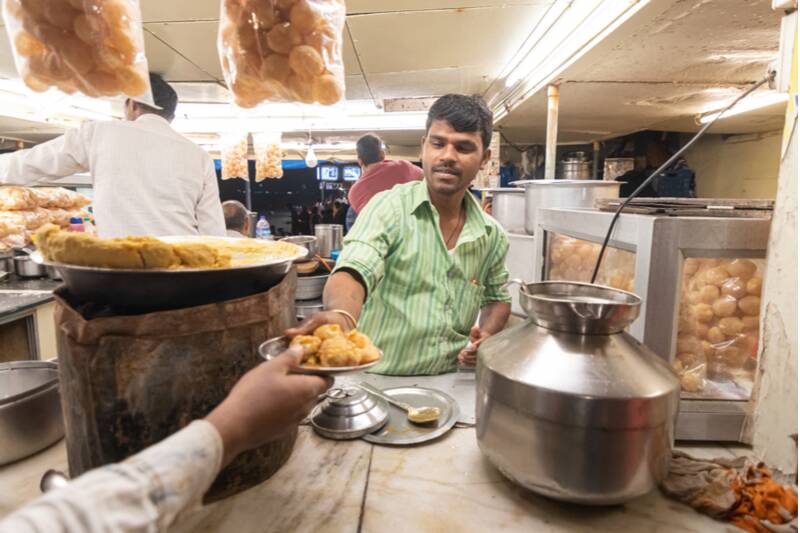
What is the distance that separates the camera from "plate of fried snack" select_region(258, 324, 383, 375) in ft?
2.78

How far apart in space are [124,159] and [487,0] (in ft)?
8.06

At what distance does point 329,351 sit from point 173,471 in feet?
1.15

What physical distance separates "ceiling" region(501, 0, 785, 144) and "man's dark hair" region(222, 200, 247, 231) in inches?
127

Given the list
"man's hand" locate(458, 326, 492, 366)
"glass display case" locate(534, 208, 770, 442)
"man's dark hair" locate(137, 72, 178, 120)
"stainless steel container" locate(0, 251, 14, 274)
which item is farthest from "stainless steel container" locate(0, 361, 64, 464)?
"stainless steel container" locate(0, 251, 14, 274)

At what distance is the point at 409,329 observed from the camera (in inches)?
68.8

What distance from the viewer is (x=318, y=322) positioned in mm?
1132

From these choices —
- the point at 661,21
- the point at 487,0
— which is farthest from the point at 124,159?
the point at 661,21

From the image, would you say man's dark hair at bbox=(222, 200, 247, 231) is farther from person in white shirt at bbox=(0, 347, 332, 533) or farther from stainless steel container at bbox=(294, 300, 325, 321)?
person in white shirt at bbox=(0, 347, 332, 533)

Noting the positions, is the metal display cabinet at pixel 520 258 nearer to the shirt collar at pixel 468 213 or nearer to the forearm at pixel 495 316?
the forearm at pixel 495 316

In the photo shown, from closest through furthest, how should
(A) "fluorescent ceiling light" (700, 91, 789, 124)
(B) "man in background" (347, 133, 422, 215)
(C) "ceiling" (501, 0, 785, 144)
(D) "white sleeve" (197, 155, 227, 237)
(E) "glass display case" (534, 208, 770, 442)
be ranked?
(E) "glass display case" (534, 208, 770, 442), (C) "ceiling" (501, 0, 785, 144), (D) "white sleeve" (197, 155, 227, 237), (A) "fluorescent ceiling light" (700, 91, 789, 124), (B) "man in background" (347, 133, 422, 215)

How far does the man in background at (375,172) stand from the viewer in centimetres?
407

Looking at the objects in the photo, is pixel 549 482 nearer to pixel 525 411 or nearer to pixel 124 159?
pixel 525 411

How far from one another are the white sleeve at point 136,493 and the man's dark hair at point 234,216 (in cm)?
411

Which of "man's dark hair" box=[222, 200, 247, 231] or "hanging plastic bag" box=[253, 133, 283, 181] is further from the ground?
"hanging plastic bag" box=[253, 133, 283, 181]
